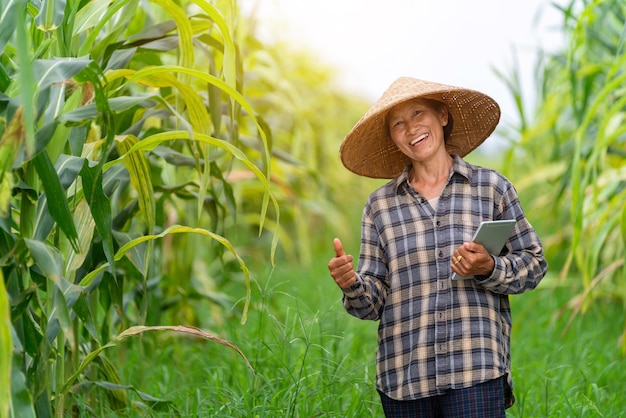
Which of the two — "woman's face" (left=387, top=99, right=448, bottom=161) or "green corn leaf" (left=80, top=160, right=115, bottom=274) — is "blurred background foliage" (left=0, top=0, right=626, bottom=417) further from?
"woman's face" (left=387, top=99, right=448, bottom=161)

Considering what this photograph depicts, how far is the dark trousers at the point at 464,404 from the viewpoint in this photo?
1.62m

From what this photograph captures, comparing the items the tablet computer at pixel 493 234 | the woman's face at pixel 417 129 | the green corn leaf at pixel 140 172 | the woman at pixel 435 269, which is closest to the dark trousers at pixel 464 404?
the woman at pixel 435 269

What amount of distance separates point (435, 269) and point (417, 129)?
0.28 metres

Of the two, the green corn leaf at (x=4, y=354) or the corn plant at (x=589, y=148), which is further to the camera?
the corn plant at (x=589, y=148)

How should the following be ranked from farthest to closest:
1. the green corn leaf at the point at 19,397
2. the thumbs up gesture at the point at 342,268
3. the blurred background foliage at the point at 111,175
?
the thumbs up gesture at the point at 342,268 → the blurred background foliage at the point at 111,175 → the green corn leaf at the point at 19,397

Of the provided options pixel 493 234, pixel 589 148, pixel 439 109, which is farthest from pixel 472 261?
pixel 589 148

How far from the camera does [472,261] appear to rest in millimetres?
1544

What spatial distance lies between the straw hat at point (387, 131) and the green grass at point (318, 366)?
0.37 meters

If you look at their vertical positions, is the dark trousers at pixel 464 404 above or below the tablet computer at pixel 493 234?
below

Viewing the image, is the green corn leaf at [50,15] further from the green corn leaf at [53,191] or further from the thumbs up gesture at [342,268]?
the thumbs up gesture at [342,268]

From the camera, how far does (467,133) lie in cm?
186

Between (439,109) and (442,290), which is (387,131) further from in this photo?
(442,290)

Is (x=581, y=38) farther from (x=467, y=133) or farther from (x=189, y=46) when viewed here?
Result: (x=189, y=46)

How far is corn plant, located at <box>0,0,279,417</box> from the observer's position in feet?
4.25
